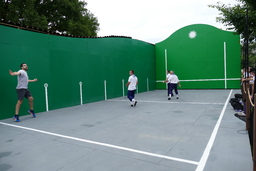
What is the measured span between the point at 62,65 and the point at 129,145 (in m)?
6.32

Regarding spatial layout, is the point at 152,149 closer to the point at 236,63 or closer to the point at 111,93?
the point at 111,93

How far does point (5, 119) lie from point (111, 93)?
6.20 m

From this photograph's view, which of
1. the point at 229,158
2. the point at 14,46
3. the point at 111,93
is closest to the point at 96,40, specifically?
the point at 111,93

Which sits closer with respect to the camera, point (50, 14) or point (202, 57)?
point (202, 57)

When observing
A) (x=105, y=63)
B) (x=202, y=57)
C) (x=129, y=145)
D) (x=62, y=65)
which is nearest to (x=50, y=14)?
(x=105, y=63)

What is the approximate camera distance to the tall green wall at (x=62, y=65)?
6906mm

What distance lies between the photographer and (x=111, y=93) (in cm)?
1198

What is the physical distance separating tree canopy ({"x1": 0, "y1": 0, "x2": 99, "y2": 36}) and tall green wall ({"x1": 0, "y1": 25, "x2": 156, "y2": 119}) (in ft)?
21.7

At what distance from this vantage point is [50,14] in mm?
17953

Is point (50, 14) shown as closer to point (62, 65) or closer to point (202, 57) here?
point (62, 65)

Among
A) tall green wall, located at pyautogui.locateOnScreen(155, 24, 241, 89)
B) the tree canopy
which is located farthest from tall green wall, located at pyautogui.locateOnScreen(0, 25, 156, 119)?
the tree canopy

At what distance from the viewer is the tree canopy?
1406cm

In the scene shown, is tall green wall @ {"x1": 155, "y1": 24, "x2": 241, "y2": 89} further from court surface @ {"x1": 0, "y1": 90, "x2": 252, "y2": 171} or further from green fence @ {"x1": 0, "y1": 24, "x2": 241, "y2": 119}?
court surface @ {"x1": 0, "y1": 90, "x2": 252, "y2": 171}

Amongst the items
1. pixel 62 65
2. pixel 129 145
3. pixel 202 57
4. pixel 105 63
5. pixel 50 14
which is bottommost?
→ pixel 129 145
